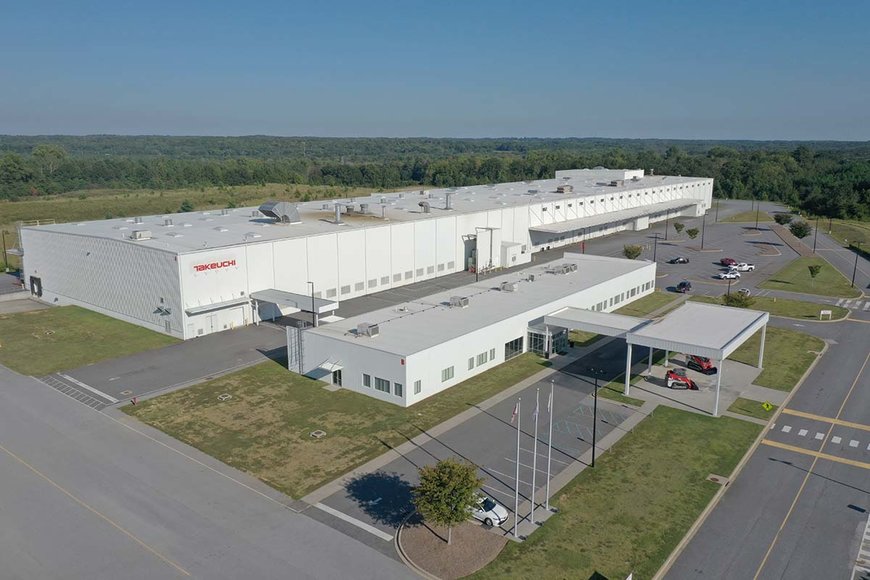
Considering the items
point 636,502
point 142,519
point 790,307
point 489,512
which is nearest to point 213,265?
point 142,519

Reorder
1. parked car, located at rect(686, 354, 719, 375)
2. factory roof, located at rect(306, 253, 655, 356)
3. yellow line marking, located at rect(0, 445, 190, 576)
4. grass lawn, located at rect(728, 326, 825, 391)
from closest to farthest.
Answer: yellow line marking, located at rect(0, 445, 190, 576)
factory roof, located at rect(306, 253, 655, 356)
grass lawn, located at rect(728, 326, 825, 391)
parked car, located at rect(686, 354, 719, 375)

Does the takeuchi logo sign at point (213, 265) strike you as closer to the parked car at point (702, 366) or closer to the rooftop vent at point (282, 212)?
the rooftop vent at point (282, 212)

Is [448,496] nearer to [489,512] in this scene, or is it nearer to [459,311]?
[489,512]

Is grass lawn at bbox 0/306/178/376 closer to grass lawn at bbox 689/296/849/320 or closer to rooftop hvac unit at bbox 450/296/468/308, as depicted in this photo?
rooftop hvac unit at bbox 450/296/468/308

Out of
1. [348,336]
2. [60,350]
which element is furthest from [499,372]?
[60,350]

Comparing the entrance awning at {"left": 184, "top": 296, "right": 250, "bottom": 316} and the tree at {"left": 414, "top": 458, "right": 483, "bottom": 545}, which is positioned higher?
the entrance awning at {"left": 184, "top": 296, "right": 250, "bottom": 316}

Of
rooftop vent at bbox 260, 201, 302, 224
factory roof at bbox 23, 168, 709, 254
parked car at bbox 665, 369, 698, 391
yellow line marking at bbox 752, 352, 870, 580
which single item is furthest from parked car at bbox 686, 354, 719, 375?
rooftop vent at bbox 260, 201, 302, 224
